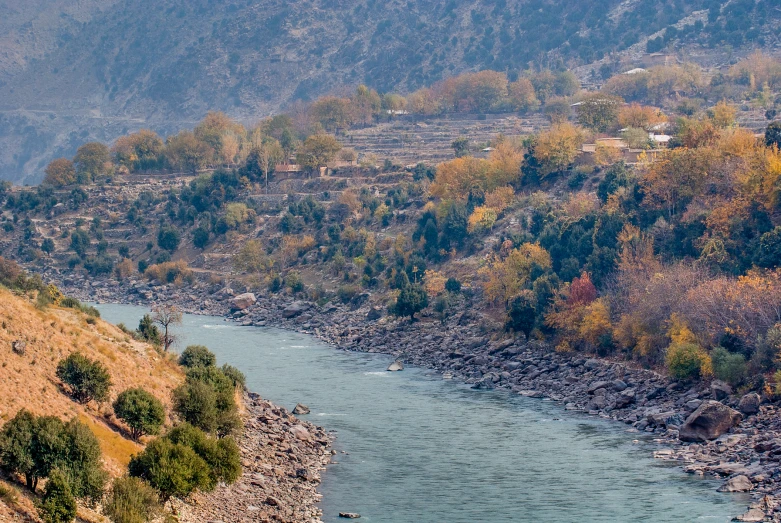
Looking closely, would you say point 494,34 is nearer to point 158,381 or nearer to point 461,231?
point 461,231

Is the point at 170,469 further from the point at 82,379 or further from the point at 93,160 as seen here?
the point at 93,160

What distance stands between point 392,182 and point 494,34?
7831 centimetres

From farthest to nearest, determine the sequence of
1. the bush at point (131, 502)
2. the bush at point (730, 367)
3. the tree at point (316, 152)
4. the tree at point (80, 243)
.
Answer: the tree at point (316, 152)
the tree at point (80, 243)
the bush at point (730, 367)
the bush at point (131, 502)

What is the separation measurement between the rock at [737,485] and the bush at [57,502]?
2048 cm

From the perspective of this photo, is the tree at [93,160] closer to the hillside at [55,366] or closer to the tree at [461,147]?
the tree at [461,147]

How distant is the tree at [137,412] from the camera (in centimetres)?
3725

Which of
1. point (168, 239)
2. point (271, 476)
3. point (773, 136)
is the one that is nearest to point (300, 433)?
point (271, 476)

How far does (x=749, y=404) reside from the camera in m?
45.2

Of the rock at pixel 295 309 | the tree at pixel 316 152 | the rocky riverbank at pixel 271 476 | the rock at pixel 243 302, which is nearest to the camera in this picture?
the rocky riverbank at pixel 271 476

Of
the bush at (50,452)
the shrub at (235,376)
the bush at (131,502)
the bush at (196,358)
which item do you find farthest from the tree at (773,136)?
the bush at (50,452)

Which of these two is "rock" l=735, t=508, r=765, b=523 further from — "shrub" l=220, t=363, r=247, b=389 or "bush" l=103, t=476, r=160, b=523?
"shrub" l=220, t=363, r=247, b=389

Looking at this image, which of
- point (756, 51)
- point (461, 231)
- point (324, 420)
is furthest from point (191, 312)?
point (756, 51)

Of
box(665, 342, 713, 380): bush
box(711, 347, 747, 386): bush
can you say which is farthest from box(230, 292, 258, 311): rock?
box(711, 347, 747, 386): bush

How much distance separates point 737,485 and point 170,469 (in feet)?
58.9
